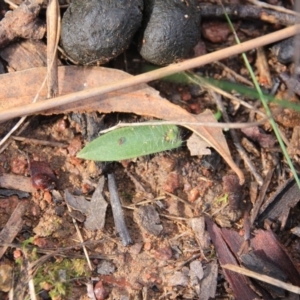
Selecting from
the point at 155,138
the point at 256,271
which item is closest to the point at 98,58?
the point at 155,138

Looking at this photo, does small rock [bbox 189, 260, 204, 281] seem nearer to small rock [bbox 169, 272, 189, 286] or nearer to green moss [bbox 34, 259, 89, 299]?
small rock [bbox 169, 272, 189, 286]

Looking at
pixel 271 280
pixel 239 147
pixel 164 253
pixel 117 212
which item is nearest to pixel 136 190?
pixel 117 212

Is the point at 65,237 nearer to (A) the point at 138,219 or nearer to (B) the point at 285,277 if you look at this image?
(A) the point at 138,219

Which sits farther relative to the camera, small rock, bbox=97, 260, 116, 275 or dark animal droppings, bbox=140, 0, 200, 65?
dark animal droppings, bbox=140, 0, 200, 65

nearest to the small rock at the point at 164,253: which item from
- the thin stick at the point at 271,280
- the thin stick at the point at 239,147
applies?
the thin stick at the point at 271,280

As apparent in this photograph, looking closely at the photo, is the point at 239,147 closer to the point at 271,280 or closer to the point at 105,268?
the point at 271,280

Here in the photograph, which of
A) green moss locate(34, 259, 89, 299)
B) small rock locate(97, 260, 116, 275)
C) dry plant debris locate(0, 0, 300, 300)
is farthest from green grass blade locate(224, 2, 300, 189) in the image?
green moss locate(34, 259, 89, 299)

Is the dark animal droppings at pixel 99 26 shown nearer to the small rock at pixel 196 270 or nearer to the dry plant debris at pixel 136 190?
the dry plant debris at pixel 136 190
